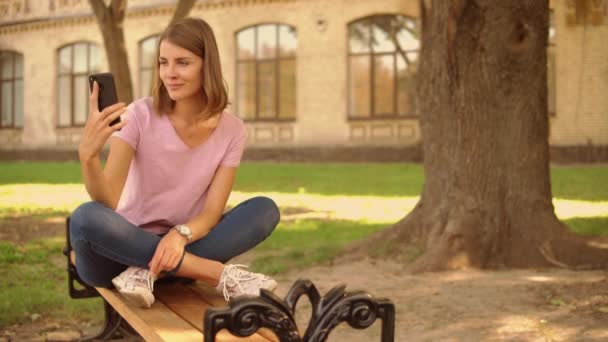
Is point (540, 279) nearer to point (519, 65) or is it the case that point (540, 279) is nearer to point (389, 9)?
point (519, 65)

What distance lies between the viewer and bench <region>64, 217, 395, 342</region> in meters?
2.20

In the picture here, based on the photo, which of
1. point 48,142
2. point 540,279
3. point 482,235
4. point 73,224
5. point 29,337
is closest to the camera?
point 73,224

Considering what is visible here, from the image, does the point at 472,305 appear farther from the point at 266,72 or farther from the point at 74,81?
the point at 74,81

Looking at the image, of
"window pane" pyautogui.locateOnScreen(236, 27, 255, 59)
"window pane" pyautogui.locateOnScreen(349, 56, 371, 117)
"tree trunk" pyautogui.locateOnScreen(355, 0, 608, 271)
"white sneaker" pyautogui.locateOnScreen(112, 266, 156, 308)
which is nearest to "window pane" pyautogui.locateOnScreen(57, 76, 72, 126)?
"window pane" pyautogui.locateOnScreen(236, 27, 255, 59)

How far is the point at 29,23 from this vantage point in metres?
32.9

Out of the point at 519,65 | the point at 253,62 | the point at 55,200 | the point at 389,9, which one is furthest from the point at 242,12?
the point at 519,65

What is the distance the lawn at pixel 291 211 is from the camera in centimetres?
618

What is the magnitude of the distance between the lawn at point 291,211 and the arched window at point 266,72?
6394 millimetres

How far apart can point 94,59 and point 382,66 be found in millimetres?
11642

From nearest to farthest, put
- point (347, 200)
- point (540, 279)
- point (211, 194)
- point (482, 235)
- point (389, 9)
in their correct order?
point (211, 194) < point (540, 279) < point (482, 235) < point (347, 200) < point (389, 9)

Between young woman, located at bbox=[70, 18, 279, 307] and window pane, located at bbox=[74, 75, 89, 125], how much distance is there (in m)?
29.4

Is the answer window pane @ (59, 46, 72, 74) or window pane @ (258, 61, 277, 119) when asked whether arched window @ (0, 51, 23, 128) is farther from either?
window pane @ (258, 61, 277, 119)

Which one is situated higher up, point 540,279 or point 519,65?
point 519,65

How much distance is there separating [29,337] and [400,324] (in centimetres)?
215
